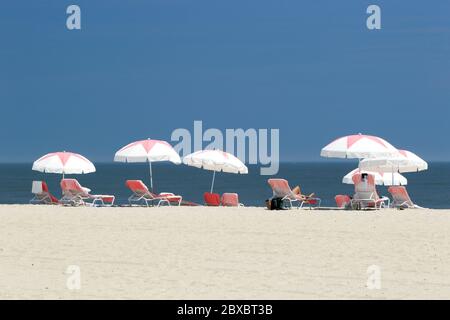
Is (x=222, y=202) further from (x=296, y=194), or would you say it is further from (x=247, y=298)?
(x=247, y=298)

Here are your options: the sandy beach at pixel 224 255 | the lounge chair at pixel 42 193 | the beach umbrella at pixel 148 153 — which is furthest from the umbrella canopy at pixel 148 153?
the sandy beach at pixel 224 255

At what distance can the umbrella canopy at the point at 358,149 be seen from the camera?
2006 centimetres

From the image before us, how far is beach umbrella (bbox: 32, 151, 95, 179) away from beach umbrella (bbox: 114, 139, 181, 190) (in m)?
1.19

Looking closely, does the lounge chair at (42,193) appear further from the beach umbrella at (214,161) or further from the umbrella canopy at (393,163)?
the umbrella canopy at (393,163)

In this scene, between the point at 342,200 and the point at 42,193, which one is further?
the point at 42,193

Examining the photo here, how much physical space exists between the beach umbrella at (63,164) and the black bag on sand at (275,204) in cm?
537

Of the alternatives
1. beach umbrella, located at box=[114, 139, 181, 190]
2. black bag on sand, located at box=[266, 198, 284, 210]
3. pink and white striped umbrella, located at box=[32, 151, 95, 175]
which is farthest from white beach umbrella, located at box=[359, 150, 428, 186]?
pink and white striped umbrella, located at box=[32, 151, 95, 175]

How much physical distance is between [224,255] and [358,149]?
939cm

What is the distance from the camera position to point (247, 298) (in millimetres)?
8289

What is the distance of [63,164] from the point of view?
23.1 metres

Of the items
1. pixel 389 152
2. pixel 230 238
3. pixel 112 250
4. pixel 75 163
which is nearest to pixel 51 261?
pixel 112 250

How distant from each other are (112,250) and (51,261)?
1121 millimetres

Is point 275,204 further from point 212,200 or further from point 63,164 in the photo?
point 63,164

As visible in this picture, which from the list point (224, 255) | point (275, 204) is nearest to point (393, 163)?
point (275, 204)
